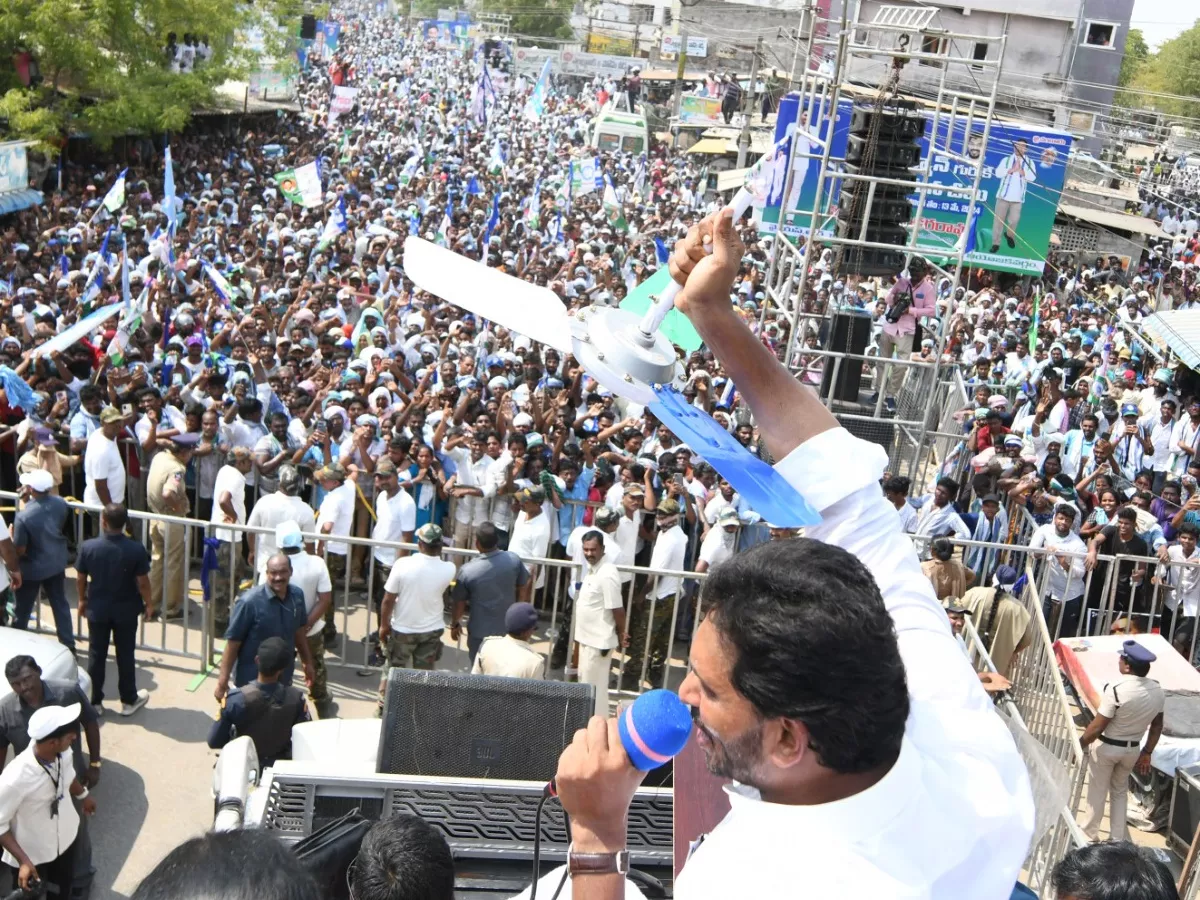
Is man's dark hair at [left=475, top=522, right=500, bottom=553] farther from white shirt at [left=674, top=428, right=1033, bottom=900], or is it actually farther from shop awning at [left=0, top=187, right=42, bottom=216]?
shop awning at [left=0, top=187, right=42, bottom=216]

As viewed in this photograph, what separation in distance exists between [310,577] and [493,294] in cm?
477

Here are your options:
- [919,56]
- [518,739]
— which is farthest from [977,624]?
[518,739]

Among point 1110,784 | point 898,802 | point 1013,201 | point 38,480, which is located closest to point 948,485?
point 1110,784

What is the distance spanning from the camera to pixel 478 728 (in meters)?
3.75

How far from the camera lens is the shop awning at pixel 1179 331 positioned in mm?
14375

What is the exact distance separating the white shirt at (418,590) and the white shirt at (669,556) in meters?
1.43

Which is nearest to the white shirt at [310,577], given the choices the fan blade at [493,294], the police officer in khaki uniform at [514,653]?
the police officer in khaki uniform at [514,653]

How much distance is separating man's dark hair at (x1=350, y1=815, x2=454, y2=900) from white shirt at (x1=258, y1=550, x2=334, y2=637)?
156 inches

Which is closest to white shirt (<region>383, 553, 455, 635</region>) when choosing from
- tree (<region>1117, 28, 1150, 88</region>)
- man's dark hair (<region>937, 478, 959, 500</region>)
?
man's dark hair (<region>937, 478, 959, 500</region>)

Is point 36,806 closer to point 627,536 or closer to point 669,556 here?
point 669,556

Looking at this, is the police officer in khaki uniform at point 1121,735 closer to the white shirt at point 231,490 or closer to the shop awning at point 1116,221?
the white shirt at point 231,490

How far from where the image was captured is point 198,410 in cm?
834

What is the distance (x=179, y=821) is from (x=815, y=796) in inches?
216

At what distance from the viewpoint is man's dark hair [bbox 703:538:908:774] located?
4.09ft
